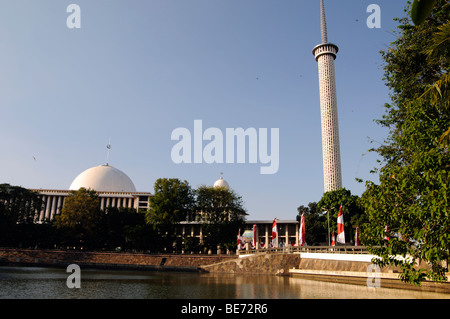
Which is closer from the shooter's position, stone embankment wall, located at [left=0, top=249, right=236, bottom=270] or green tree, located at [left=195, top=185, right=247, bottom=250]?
stone embankment wall, located at [left=0, top=249, right=236, bottom=270]

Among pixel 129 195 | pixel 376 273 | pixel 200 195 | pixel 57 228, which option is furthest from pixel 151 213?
pixel 129 195

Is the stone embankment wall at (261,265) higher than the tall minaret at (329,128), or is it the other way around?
the tall minaret at (329,128)

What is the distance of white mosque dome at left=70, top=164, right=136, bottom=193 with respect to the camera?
Answer: 102 meters

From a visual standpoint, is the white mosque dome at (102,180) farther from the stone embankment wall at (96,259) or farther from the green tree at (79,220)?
the stone embankment wall at (96,259)

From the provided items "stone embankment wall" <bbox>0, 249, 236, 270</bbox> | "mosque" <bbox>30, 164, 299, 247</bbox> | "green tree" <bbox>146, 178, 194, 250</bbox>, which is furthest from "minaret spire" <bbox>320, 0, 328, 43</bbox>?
"stone embankment wall" <bbox>0, 249, 236, 270</bbox>

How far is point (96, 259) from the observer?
51.3 m

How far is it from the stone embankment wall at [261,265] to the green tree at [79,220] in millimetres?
24634

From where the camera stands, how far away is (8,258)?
49.5m

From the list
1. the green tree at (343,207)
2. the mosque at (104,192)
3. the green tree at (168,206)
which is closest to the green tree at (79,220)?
the green tree at (168,206)

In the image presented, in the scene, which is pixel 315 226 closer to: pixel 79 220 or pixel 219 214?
pixel 219 214

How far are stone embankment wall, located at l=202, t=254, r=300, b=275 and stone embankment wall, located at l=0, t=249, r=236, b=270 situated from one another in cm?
498

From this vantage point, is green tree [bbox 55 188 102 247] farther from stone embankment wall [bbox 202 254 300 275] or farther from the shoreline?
stone embankment wall [bbox 202 254 300 275]

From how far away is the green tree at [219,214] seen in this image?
60.5 m

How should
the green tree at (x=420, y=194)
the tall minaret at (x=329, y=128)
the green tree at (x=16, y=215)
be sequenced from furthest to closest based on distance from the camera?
1. the tall minaret at (x=329, y=128)
2. the green tree at (x=16, y=215)
3. the green tree at (x=420, y=194)
